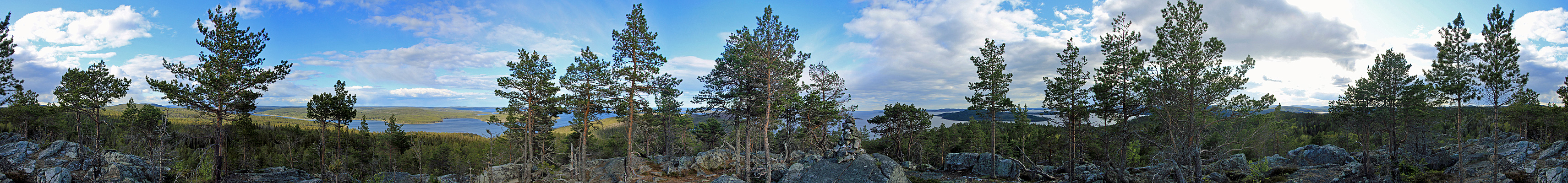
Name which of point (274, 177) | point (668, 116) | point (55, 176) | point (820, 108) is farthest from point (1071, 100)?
point (274, 177)

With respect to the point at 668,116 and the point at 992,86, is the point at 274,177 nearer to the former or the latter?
the point at 668,116

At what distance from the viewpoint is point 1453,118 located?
21219mm

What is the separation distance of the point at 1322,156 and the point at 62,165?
6622cm

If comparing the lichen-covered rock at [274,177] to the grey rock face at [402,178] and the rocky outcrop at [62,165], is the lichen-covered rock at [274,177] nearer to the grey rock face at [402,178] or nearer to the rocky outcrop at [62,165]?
the grey rock face at [402,178]

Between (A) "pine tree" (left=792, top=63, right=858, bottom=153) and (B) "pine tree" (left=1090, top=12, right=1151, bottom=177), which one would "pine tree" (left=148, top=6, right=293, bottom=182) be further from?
(B) "pine tree" (left=1090, top=12, right=1151, bottom=177)

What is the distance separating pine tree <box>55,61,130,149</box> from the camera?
29.4 meters

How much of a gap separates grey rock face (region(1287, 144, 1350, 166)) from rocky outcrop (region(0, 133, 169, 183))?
2264 inches

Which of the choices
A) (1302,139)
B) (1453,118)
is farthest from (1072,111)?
(1302,139)

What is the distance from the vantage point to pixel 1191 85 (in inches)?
648

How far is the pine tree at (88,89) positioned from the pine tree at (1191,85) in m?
52.7

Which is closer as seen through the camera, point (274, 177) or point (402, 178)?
point (402, 178)

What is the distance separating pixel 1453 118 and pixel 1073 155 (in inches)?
633

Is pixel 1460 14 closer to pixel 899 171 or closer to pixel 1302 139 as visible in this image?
pixel 899 171

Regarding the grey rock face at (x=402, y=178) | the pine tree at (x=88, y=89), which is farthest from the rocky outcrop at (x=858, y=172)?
the pine tree at (x=88, y=89)
